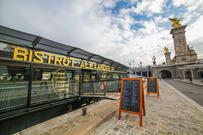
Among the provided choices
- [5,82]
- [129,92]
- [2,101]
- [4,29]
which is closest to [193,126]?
[129,92]

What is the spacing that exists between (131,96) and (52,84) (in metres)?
4.97

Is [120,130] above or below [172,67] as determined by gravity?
below

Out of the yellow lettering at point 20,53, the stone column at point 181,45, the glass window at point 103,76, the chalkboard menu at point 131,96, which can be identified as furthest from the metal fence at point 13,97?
the stone column at point 181,45

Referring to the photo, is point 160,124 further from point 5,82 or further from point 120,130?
point 5,82

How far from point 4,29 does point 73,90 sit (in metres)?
5.28

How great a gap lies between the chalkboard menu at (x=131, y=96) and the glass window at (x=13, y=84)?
16.2 feet

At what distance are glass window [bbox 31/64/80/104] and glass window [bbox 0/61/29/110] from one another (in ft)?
1.30

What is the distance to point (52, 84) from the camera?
18.6 ft

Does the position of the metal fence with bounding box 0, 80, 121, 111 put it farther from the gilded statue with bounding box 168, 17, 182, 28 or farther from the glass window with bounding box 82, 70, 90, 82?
the gilded statue with bounding box 168, 17, 182, 28

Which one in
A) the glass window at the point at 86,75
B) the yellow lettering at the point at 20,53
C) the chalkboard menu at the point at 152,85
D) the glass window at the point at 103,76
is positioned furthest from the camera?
the glass window at the point at 103,76

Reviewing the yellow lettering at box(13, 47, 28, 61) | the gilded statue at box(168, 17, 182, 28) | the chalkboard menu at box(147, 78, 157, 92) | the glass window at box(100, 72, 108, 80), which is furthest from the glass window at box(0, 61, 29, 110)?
the gilded statue at box(168, 17, 182, 28)

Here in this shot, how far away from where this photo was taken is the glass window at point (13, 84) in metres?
3.86

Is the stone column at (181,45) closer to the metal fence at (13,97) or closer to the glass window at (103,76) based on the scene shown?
the glass window at (103,76)

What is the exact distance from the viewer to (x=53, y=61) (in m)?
6.77
